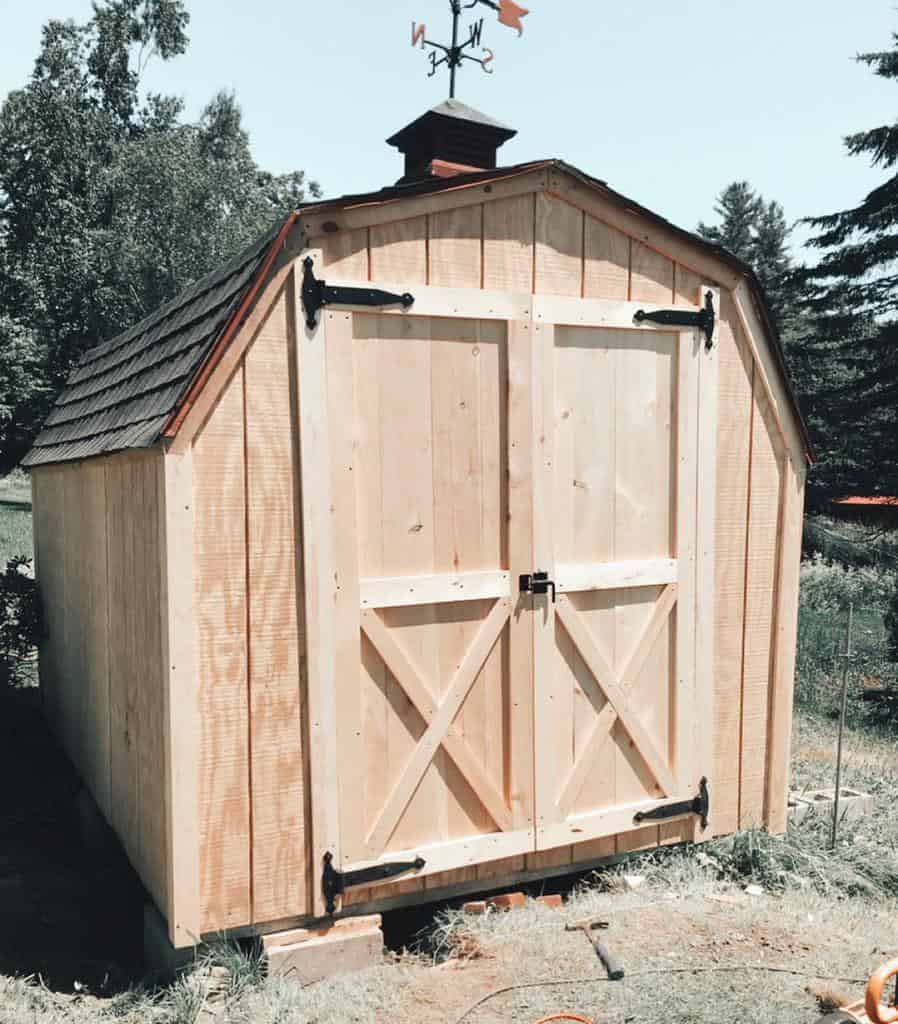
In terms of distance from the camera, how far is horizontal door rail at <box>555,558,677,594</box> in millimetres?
4766

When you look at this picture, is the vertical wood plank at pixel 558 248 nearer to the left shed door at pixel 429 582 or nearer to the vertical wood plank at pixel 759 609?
the left shed door at pixel 429 582

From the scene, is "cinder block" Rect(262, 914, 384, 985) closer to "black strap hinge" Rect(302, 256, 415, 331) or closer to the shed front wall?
the shed front wall

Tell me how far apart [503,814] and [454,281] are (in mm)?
2719

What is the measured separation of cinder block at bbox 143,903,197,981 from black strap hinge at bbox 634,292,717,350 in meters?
3.85

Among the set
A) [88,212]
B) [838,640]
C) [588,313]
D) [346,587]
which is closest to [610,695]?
[346,587]

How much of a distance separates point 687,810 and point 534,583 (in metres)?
1.71

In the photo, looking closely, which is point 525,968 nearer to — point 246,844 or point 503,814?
point 503,814

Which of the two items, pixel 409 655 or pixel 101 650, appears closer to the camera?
pixel 409 655

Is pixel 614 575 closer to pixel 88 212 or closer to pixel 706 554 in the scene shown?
pixel 706 554

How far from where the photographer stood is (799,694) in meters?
10.3

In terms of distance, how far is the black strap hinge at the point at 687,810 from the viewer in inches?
199

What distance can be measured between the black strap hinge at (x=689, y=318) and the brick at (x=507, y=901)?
3.14 meters

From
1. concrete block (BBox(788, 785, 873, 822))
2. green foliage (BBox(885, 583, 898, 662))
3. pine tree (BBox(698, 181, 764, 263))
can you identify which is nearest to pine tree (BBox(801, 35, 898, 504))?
green foliage (BBox(885, 583, 898, 662))

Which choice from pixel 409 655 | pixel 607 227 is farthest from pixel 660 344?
pixel 409 655
